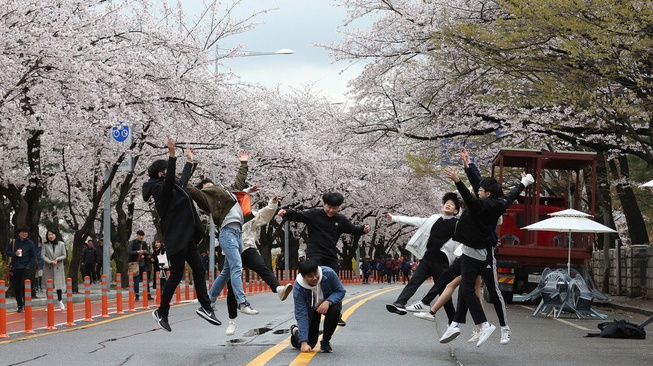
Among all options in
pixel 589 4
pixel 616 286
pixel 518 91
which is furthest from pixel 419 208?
pixel 589 4

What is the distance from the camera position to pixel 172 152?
1038 centimetres

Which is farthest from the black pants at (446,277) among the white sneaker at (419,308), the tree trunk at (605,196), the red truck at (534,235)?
the tree trunk at (605,196)

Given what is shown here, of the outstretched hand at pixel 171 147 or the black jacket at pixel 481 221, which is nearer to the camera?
the black jacket at pixel 481 221

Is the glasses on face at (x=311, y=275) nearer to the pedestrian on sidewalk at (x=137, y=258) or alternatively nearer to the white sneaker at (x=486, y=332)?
the white sneaker at (x=486, y=332)

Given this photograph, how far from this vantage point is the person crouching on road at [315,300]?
9734 millimetres

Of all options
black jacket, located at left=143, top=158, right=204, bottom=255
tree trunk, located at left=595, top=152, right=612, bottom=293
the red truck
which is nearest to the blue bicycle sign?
the red truck

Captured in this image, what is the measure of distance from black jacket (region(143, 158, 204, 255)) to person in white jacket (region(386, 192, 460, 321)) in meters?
2.23

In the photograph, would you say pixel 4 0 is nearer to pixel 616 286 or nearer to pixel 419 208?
pixel 616 286

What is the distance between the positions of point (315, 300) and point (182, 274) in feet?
5.83

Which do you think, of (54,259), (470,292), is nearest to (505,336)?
(470,292)

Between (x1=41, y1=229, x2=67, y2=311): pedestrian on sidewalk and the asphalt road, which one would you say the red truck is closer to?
the asphalt road

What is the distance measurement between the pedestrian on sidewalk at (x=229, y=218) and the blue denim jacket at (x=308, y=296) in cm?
146

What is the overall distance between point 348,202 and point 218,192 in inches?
1869

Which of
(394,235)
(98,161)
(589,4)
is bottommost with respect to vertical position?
(394,235)
